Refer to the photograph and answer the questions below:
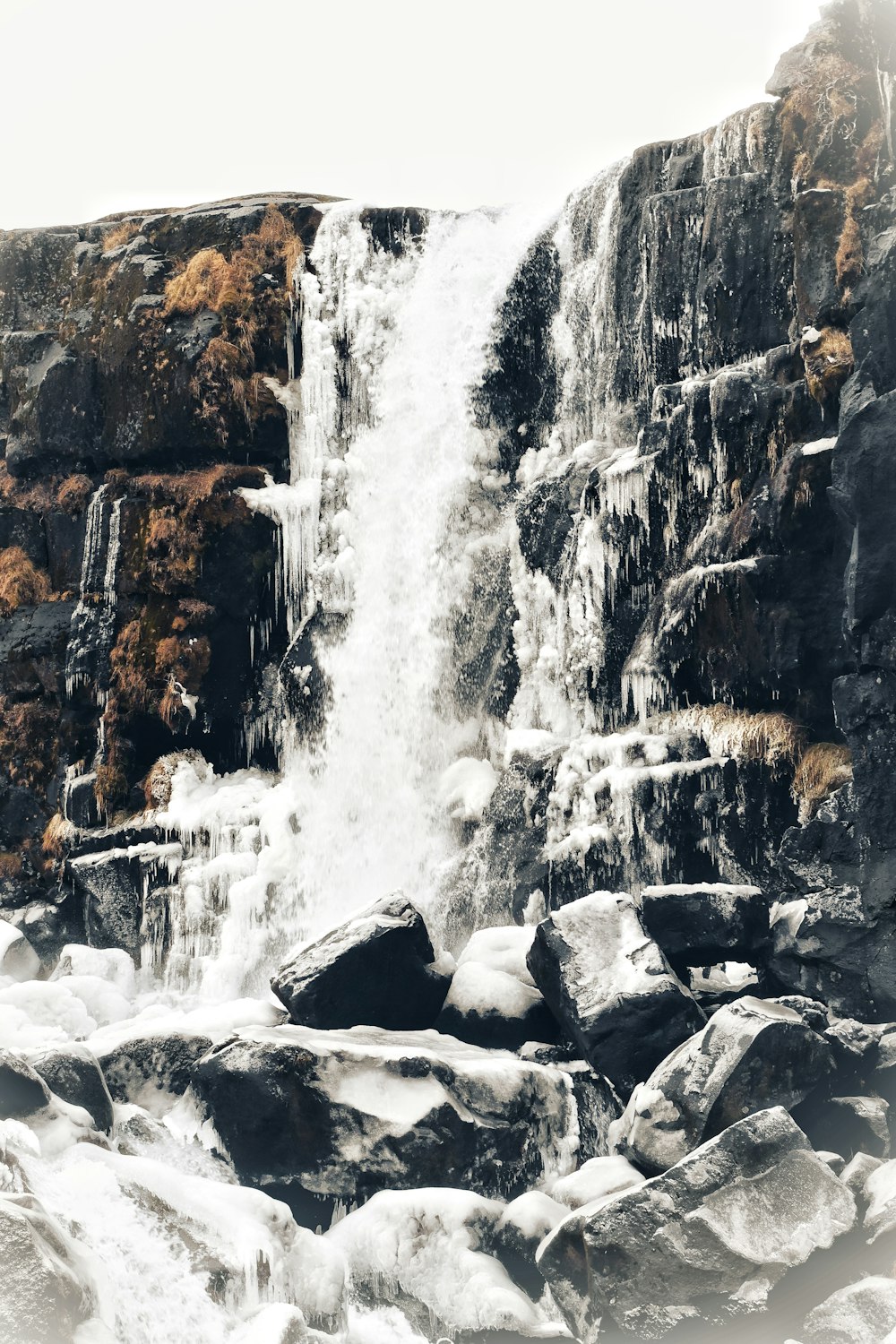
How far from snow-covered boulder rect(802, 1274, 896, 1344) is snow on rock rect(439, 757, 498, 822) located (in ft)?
30.9

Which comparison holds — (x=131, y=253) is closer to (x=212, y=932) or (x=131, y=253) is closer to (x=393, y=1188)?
(x=212, y=932)

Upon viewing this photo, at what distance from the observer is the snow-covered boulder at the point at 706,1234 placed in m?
9.07

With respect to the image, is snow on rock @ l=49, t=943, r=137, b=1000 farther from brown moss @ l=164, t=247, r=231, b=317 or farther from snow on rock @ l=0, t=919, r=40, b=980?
brown moss @ l=164, t=247, r=231, b=317

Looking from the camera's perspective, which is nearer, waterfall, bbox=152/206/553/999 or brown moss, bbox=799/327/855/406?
brown moss, bbox=799/327/855/406

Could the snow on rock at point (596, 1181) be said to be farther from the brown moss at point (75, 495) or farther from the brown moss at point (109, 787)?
the brown moss at point (75, 495)

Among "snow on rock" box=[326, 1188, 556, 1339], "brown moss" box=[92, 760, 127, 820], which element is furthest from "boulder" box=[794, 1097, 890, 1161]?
"brown moss" box=[92, 760, 127, 820]

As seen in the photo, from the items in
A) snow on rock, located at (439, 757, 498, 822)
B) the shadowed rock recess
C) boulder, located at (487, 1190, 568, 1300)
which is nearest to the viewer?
the shadowed rock recess

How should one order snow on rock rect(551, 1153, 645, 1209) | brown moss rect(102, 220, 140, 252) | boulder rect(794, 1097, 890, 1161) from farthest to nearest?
brown moss rect(102, 220, 140, 252) < boulder rect(794, 1097, 890, 1161) < snow on rock rect(551, 1153, 645, 1209)

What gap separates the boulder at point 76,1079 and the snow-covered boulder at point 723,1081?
13.3 ft

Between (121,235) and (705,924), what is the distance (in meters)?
15.9

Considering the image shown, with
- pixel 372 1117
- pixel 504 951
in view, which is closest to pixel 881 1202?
pixel 372 1117

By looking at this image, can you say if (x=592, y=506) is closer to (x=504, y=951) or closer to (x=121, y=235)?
Result: (x=504, y=951)

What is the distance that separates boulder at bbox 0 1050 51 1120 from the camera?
10.5 metres

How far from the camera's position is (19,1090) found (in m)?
10.6
